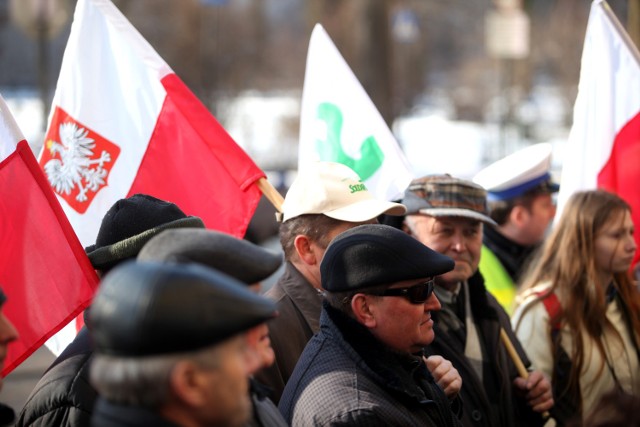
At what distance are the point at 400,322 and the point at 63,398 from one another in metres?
1.09

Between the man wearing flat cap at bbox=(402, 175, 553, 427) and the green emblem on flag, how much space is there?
87 centimetres

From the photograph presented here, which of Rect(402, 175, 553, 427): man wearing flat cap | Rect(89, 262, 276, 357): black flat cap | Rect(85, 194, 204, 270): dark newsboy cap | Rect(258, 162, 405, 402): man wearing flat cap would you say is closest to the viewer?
Rect(89, 262, 276, 357): black flat cap

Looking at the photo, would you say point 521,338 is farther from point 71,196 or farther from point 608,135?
point 71,196

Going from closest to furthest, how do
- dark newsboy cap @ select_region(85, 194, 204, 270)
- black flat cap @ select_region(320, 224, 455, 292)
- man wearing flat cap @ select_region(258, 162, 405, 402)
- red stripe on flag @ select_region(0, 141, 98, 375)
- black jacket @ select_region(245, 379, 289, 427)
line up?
black jacket @ select_region(245, 379, 289, 427) < black flat cap @ select_region(320, 224, 455, 292) < dark newsboy cap @ select_region(85, 194, 204, 270) < red stripe on flag @ select_region(0, 141, 98, 375) < man wearing flat cap @ select_region(258, 162, 405, 402)

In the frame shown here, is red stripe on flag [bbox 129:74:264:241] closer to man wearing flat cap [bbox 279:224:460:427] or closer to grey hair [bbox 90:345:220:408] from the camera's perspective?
man wearing flat cap [bbox 279:224:460:427]

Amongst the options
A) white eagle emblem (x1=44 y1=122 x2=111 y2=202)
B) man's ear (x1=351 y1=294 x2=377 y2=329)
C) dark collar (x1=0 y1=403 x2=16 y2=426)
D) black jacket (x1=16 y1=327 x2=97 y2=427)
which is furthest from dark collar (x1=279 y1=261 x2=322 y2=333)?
dark collar (x1=0 y1=403 x2=16 y2=426)

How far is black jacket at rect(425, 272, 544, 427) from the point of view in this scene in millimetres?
4172

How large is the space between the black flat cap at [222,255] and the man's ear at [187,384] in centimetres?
45

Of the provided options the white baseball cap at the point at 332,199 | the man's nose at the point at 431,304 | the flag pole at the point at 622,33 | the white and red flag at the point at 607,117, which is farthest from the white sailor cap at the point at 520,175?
the man's nose at the point at 431,304

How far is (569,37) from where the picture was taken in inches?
1141

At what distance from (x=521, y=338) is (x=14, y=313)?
7.98 ft

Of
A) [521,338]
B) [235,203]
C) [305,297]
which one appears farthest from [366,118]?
[305,297]

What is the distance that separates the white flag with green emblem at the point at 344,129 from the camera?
5.59 meters

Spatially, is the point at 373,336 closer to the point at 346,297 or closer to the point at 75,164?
the point at 346,297
